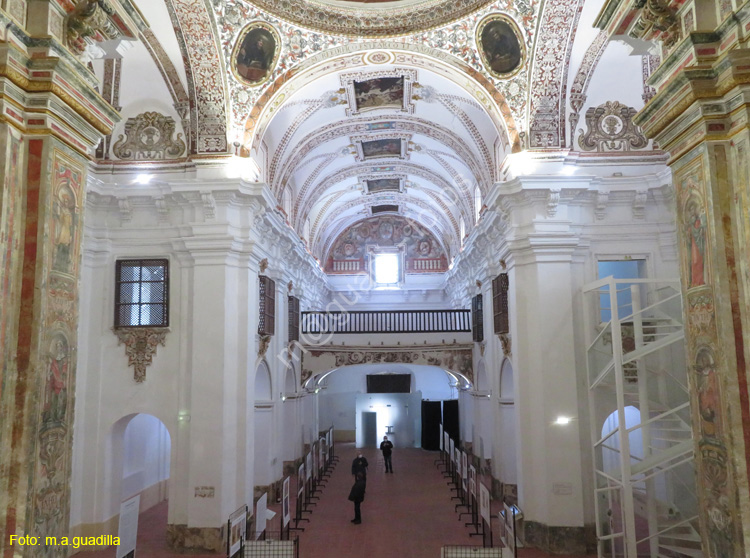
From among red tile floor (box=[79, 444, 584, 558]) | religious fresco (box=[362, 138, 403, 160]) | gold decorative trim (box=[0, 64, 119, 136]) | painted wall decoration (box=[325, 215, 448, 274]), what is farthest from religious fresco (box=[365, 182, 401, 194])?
gold decorative trim (box=[0, 64, 119, 136])

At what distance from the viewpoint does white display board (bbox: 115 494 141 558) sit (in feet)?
27.5

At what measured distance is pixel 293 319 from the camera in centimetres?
1842

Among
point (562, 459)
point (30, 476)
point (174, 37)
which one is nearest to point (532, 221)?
point (562, 459)

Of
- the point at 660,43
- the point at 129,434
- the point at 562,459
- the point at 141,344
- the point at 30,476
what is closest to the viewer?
the point at 30,476

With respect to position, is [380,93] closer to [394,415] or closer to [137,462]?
[137,462]

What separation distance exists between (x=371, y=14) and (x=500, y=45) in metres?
2.62

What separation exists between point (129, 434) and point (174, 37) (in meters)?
8.99

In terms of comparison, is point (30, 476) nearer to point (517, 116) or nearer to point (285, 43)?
point (285, 43)

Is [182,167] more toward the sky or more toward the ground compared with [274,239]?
more toward the sky

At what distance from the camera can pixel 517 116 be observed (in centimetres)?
1284

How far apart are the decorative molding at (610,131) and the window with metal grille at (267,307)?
7.51 meters

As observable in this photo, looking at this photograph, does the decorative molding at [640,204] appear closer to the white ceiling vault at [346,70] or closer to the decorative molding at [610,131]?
the decorative molding at [610,131]

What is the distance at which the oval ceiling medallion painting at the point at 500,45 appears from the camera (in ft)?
39.8

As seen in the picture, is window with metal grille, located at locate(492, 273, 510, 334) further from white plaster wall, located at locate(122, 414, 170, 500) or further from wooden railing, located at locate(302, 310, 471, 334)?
white plaster wall, located at locate(122, 414, 170, 500)
